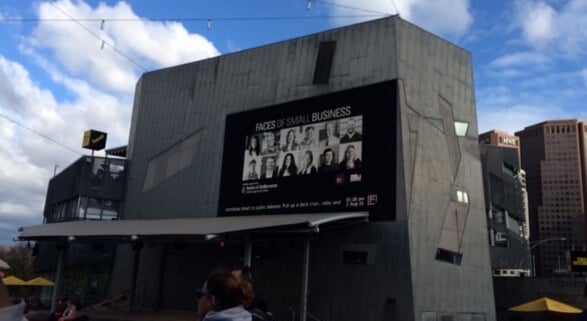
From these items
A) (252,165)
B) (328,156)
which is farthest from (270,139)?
(328,156)

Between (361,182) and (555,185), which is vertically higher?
(555,185)

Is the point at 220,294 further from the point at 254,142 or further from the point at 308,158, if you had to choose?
the point at 254,142

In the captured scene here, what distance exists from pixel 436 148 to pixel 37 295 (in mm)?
28000

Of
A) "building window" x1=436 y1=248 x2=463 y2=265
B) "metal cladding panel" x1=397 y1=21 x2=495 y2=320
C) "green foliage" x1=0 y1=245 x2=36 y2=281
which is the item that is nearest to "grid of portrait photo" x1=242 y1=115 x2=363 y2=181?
"metal cladding panel" x1=397 y1=21 x2=495 y2=320

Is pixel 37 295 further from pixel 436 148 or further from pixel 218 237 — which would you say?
pixel 436 148

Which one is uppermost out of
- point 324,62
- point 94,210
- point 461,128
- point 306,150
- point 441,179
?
point 324,62

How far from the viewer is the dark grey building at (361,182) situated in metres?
18.6

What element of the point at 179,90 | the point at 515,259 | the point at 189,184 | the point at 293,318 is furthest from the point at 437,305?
the point at 515,259

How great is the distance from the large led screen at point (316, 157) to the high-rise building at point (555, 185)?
8265 centimetres

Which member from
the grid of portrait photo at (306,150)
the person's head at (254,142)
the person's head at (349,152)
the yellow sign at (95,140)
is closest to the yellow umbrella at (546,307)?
the grid of portrait photo at (306,150)

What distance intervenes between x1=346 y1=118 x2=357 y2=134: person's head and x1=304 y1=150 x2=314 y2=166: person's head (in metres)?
1.75

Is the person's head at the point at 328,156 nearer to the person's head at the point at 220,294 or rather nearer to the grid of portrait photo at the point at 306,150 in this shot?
the grid of portrait photo at the point at 306,150

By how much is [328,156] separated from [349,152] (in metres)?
0.88

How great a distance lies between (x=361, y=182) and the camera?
1900 cm
